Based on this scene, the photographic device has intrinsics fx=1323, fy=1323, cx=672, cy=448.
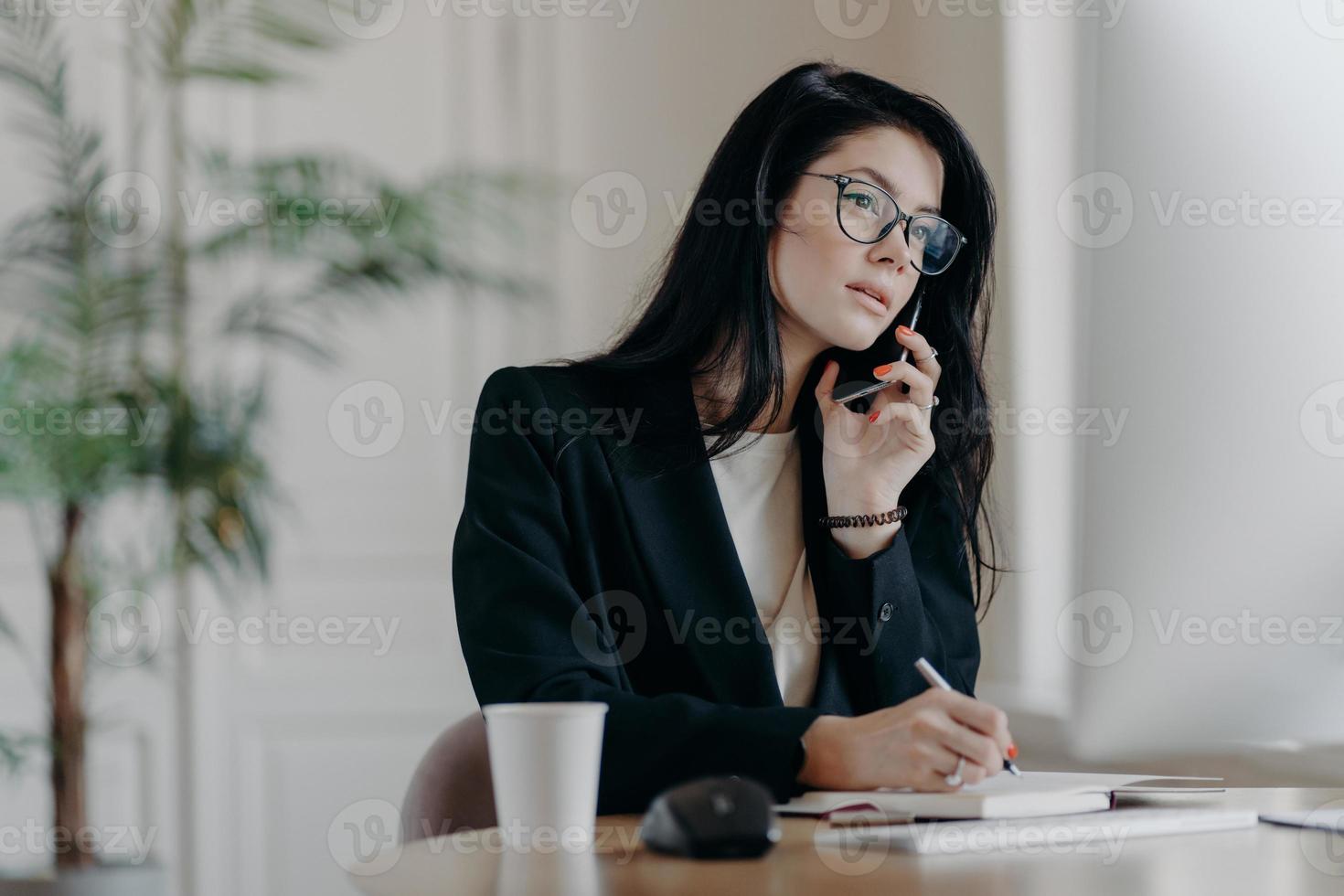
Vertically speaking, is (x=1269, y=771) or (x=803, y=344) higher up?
(x=803, y=344)

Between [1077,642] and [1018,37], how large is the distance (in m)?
1.16

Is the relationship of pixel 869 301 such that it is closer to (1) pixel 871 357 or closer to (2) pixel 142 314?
(1) pixel 871 357

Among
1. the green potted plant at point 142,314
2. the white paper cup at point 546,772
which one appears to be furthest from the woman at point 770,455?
the green potted plant at point 142,314

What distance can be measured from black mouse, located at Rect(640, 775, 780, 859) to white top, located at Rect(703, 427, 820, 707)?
25.6 inches

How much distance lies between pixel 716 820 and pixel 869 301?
0.91m

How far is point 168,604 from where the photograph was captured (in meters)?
3.18

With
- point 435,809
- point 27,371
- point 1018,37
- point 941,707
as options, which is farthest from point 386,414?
point 941,707

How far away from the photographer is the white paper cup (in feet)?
2.99

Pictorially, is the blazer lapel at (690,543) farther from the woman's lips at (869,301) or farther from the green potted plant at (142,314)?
the green potted plant at (142,314)

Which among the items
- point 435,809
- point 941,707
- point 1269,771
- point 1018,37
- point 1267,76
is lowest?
point 1269,771

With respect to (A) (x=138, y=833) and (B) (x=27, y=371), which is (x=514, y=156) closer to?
(B) (x=27, y=371)

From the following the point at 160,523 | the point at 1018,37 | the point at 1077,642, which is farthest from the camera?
the point at 160,523

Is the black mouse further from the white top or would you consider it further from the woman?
the white top

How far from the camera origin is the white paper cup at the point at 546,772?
91cm
